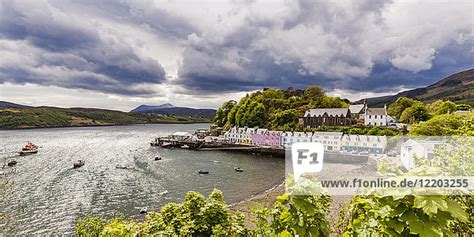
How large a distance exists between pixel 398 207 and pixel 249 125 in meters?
89.0

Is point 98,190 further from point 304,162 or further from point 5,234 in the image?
point 304,162

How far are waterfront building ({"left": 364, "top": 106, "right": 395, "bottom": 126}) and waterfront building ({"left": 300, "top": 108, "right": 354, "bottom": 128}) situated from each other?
4543mm

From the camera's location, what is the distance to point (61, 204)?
2691 centimetres

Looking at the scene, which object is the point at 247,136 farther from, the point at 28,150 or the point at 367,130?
the point at 28,150

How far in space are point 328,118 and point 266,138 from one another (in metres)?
22.1

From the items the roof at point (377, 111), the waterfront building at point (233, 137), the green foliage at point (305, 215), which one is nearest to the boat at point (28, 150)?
the waterfront building at point (233, 137)

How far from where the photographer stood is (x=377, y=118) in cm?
7562

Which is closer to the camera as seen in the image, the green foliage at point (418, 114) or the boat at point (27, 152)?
the boat at point (27, 152)

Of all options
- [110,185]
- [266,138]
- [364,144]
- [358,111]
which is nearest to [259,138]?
[266,138]

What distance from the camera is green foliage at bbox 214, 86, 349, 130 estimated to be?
89375mm

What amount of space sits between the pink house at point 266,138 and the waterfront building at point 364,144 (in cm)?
1761

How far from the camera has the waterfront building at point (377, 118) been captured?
74.6 m

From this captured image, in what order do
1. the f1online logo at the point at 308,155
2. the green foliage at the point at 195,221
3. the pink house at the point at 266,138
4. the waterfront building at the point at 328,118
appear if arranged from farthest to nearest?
the waterfront building at the point at 328,118 → the pink house at the point at 266,138 → the green foliage at the point at 195,221 → the f1online logo at the point at 308,155

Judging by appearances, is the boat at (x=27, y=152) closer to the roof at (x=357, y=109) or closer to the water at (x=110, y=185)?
the water at (x=110, y=185)
